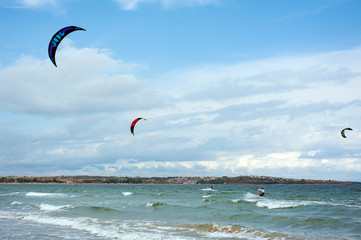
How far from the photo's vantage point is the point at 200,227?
17734 millimetres

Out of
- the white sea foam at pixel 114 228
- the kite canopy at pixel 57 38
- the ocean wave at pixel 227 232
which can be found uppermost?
the kite canopy at pixel 57 38

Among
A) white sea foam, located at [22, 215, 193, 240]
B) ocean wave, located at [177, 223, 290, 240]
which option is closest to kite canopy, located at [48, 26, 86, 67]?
white sea foam, located at [22, 215, 193, 240]

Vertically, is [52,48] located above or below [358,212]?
above

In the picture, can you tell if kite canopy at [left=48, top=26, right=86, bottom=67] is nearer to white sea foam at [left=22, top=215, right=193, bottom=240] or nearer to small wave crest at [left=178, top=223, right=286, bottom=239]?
white sea foam at [left=22, top=215, right=193, bottom=240]

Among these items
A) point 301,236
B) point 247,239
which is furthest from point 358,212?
point 247,239

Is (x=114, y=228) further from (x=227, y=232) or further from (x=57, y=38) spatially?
(x=57, y=38)

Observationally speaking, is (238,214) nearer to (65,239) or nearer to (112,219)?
(112,219)

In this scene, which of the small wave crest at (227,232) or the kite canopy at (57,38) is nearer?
the kite canopy at (57,38)

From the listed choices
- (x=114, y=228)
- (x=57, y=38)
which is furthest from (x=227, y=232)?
(x=57, y=38)

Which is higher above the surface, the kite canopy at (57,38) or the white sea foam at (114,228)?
the kite canopy at (57,38)

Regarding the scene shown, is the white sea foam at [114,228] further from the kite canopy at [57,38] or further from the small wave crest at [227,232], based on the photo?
the kite canopy at [57,38]

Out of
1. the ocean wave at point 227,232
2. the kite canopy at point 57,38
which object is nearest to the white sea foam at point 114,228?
the ocean wave at point 227,232

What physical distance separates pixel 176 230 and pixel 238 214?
24.8ft

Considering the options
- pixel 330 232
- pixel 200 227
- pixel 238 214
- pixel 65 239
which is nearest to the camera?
pixel 65 239
